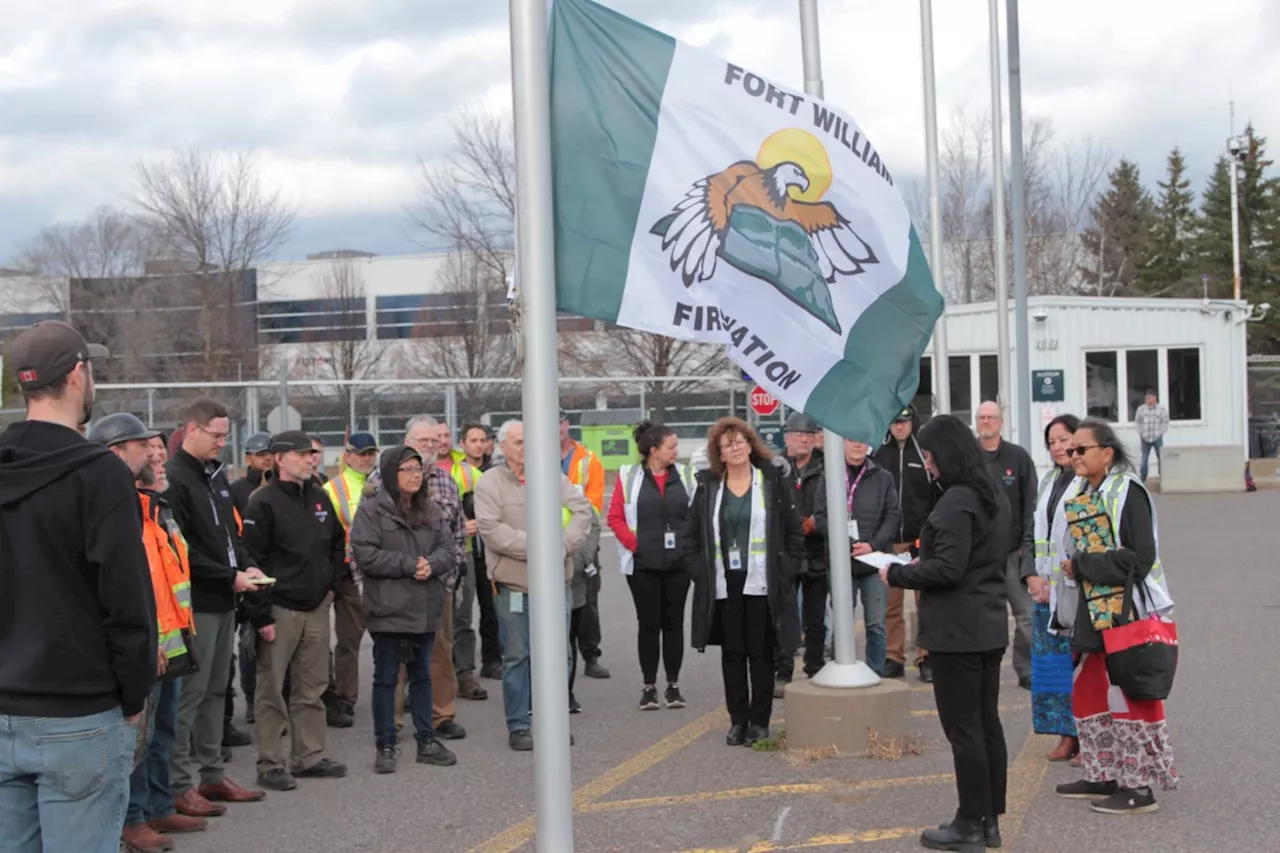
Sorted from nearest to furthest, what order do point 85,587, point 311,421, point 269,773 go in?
point 85,587, point 269,773, point 311,421

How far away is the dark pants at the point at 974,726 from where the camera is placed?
635 cm

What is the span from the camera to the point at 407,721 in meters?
9.68

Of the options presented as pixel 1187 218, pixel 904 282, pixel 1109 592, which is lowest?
pixel 1109 592

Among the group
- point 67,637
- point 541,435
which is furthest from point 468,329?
point 67,637

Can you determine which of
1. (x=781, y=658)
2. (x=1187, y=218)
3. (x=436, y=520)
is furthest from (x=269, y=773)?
(x=1187, y=218)

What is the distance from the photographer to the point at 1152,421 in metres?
28.7

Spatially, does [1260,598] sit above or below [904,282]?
below

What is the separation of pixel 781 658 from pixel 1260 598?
20.5ft

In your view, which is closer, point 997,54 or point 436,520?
point 436,520

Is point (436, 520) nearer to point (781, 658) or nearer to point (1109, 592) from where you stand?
point (781, 658)

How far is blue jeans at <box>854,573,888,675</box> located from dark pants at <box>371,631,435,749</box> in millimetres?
3579

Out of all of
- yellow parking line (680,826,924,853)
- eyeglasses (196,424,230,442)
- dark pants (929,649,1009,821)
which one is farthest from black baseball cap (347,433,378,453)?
dark pants (929,649,1009,821)

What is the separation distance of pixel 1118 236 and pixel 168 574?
217 feet

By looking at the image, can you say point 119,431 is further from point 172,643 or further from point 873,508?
point 873,508
